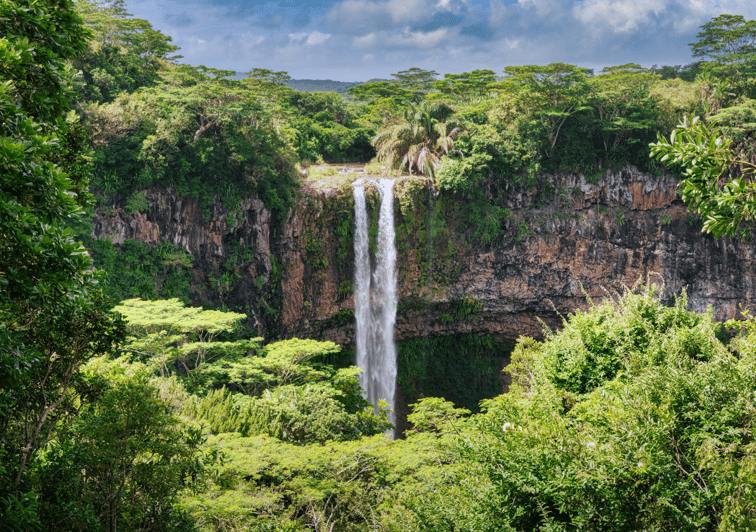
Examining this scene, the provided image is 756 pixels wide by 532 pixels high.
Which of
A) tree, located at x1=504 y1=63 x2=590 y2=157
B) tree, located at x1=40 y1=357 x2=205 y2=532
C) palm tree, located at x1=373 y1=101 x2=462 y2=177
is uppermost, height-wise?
tree, located at x1=504 y1=63 x2=590 y2=157

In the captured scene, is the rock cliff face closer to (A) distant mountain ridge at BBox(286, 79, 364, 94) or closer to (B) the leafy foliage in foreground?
(B) the leafy foliage in foreground

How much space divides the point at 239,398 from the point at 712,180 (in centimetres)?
1046

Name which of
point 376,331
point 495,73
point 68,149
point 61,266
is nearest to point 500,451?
point 61,266

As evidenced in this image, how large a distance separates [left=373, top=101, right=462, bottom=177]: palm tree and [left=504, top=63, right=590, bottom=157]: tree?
3.40 m

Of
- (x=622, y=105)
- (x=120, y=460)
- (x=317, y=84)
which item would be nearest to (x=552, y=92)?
(x=622, y=105)

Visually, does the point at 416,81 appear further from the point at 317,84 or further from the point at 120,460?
the point at 317,84

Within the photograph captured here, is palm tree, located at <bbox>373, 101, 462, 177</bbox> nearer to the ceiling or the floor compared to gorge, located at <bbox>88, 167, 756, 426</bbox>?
nearer to the ceiling

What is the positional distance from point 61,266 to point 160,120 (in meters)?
15.6

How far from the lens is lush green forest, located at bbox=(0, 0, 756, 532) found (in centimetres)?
405

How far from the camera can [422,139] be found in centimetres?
2303

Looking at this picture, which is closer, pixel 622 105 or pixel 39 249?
pixel 39 249

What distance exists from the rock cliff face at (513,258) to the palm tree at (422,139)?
4.26 ft

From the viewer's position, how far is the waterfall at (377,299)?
71.1ft

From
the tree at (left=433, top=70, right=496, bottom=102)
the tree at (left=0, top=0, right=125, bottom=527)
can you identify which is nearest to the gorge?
the tree at (left=433, top=70, right=496, bottom=102)
